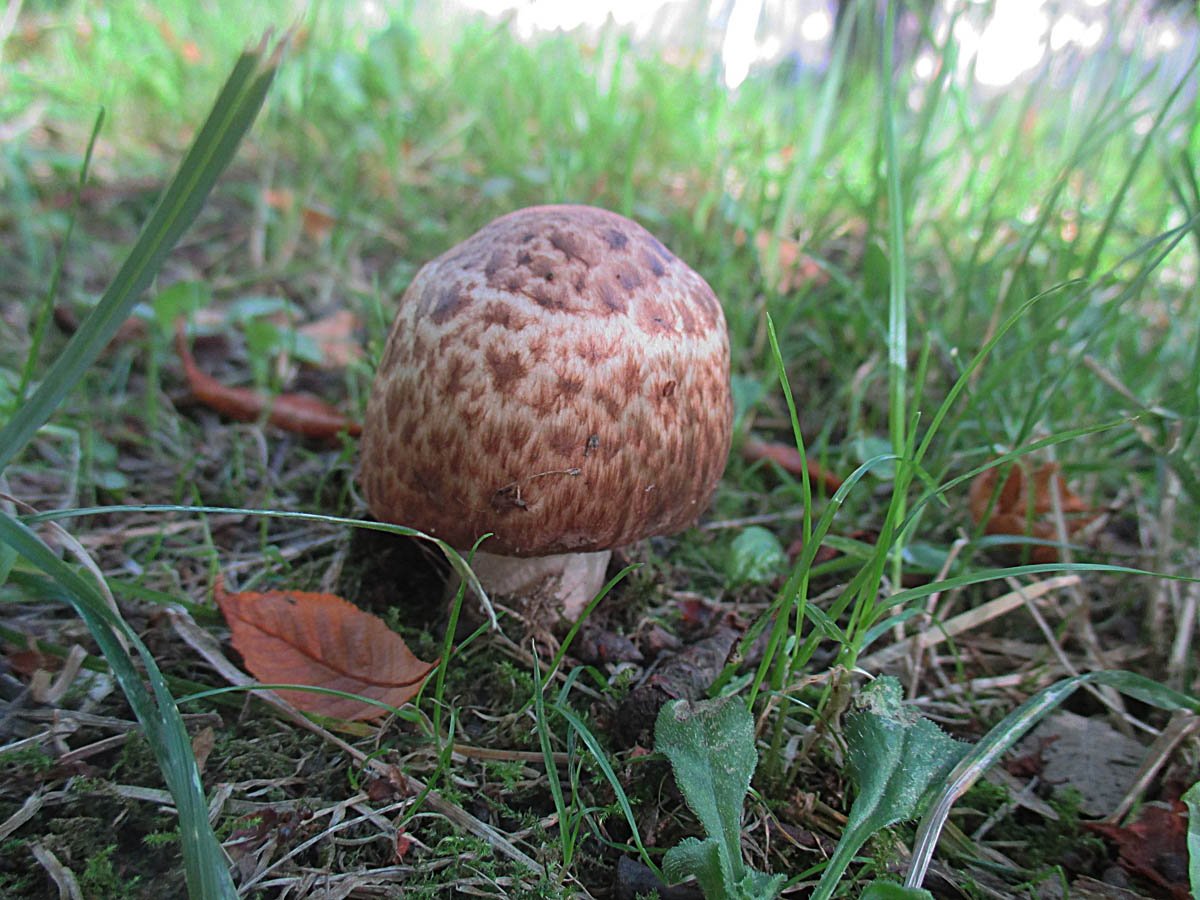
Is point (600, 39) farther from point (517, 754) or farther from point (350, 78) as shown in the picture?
point (517, 754)

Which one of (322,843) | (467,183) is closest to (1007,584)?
(322,843)

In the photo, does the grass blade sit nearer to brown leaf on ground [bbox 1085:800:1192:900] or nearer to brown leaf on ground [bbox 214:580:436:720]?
brown leaf on ground [bbox 214:580:436:720]

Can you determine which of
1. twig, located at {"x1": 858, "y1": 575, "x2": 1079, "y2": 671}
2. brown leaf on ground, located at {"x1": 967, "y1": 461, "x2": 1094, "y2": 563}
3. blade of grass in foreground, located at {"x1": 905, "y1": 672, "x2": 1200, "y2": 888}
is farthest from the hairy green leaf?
blade of grass in foreground, located at {"x1": 905, "y1": 672, "x2": 1200, "y2": 888}

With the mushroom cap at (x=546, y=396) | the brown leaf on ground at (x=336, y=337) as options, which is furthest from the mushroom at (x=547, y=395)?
the brown leaf on ground at (x=336, y=337)

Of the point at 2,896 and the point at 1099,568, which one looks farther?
the point at 1099,568

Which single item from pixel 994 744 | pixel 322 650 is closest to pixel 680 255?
pixel 322 650

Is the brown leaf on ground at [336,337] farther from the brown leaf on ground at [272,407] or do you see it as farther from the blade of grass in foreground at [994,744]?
the blade of grass in foreground at [994,744]

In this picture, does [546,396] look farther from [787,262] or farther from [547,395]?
[787,262]
